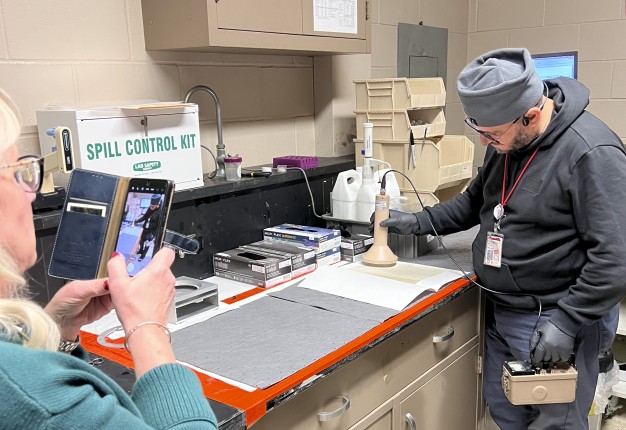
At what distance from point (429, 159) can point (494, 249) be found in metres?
0.71

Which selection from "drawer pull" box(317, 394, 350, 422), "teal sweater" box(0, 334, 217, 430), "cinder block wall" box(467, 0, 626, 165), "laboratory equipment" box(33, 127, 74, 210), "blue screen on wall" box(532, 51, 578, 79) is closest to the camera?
"teal sweater" box(0, 334, 217, 430)

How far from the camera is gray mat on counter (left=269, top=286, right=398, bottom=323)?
1.53 m

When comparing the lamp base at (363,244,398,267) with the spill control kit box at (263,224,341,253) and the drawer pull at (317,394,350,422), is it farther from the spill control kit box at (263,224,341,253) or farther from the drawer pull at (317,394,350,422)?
the drawer pull at (317,394,350,422)

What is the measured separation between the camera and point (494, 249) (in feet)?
5.56

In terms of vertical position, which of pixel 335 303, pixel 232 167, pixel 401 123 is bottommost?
pixel 335 303

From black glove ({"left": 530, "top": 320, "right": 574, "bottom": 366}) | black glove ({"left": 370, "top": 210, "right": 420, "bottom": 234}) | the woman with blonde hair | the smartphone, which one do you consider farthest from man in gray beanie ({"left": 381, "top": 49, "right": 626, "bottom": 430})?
the woman with blonde hair

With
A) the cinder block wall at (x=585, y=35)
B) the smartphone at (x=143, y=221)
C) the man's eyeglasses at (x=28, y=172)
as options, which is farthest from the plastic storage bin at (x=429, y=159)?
the man's eyeglasses at (x=28, y=172)

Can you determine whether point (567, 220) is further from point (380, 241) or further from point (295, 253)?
point (295, 253)

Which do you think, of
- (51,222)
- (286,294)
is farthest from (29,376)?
(286,294)

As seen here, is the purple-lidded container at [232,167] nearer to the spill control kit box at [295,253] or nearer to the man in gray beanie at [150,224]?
the spill control kit box at [295,253]

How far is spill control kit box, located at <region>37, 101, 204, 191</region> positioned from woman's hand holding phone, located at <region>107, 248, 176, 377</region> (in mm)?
616

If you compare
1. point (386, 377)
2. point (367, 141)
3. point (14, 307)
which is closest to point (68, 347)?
point (14, 307)

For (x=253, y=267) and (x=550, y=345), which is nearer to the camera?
(x=550, y=345)

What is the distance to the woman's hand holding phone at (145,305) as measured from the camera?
888mm
